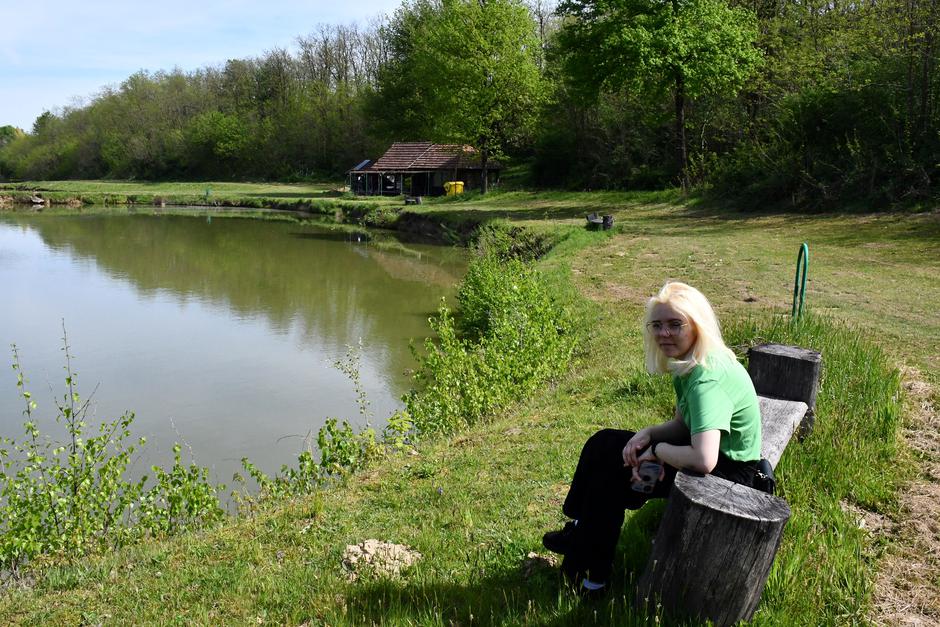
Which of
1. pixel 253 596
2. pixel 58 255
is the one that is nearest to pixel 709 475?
pixel 253 596

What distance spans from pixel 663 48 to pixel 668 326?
21.0 m

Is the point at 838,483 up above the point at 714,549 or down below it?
below

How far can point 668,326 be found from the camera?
10.0 feet

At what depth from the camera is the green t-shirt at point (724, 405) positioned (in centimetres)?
288

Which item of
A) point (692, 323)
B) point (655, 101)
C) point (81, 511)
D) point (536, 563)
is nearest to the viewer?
point (692, 323)

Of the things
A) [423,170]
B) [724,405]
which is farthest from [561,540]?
[423,170]

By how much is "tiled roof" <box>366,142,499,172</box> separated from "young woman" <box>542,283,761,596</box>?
3826cm

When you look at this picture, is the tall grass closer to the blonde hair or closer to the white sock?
the white sock

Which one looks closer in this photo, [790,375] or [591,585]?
[591,585]

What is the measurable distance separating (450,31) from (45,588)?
108 ft

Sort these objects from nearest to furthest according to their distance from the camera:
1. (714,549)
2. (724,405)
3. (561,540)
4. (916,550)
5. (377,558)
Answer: (714,549), (724,405), (561,540), (916,550), (377,558)

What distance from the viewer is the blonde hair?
9.84 ft

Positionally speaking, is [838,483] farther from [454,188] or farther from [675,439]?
[454,188]

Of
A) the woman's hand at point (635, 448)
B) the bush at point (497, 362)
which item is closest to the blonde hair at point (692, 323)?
the woman's hand at point (635, 448)
